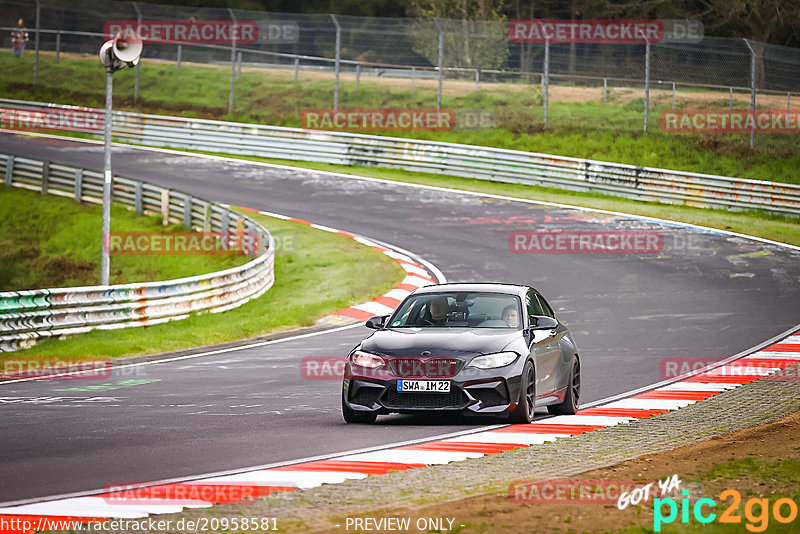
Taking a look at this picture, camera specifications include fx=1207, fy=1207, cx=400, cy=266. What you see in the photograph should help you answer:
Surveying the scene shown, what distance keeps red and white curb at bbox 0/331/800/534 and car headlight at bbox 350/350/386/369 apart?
105 centimetres

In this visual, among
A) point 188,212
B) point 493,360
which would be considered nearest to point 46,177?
point 188,212

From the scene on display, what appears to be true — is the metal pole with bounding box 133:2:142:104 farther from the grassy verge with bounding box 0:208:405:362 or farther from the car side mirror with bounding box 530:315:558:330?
the car side mirror with bounding box 530:315:558:330

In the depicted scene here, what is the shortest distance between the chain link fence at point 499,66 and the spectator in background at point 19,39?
2.11 ft

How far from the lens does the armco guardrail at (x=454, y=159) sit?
32312mm

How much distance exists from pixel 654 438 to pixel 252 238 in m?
17.5

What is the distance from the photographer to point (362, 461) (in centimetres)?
917

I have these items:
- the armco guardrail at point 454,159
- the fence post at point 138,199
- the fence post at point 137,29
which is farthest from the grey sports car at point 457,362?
the fence post at point 137,29

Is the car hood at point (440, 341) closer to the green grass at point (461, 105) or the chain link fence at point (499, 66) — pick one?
the chain link fence at point (499, 66)

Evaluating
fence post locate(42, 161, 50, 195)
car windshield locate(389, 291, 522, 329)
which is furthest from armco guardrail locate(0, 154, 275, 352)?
car windshield locate(389, 291, 522, 329)

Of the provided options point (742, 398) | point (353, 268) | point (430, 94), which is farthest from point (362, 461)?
point (430, 94)

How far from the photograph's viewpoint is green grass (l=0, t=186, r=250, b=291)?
2817 cm

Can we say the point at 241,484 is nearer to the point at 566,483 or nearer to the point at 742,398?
the point at 566,483

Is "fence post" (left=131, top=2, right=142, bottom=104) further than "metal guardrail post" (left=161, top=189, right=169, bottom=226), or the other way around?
"fence post" (left=131, top=2, right=142, bottom=104)

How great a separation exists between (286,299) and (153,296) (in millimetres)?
3822
